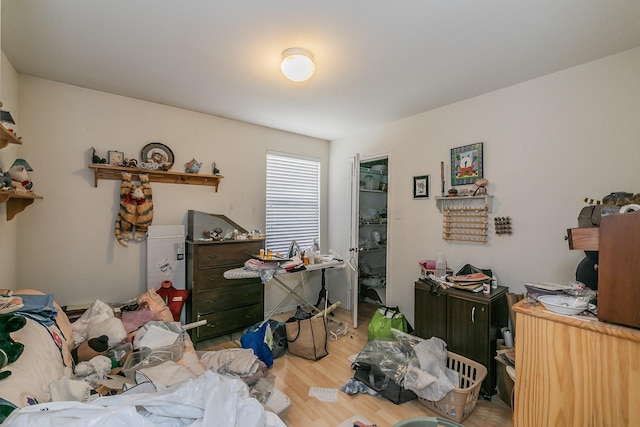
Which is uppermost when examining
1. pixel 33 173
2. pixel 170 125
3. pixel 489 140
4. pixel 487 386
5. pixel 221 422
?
pixel 170 125

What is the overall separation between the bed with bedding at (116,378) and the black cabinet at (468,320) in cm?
153

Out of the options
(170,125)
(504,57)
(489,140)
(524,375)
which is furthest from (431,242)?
(170,125)

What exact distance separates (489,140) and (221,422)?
9.28 ft

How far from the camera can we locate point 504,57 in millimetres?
1912

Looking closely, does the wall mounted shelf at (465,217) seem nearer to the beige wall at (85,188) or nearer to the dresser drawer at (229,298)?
the dresser drawer at (229,298)

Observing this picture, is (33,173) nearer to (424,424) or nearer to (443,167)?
(424,424)

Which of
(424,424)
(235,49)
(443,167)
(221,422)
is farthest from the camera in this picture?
(443,167)

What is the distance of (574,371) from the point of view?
0.95m

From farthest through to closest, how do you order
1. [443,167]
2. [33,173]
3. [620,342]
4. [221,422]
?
[443,167] → [33,173] → [221,422] → [620,342]

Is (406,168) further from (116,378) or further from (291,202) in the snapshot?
(116,378)

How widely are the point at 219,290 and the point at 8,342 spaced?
1.66 m

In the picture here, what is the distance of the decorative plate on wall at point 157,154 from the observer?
9.00ft

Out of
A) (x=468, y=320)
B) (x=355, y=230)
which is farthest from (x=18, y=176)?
(x=468, y=320)

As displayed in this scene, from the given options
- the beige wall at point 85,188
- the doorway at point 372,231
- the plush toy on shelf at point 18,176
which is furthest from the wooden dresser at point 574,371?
the beige wall at point 85,188
